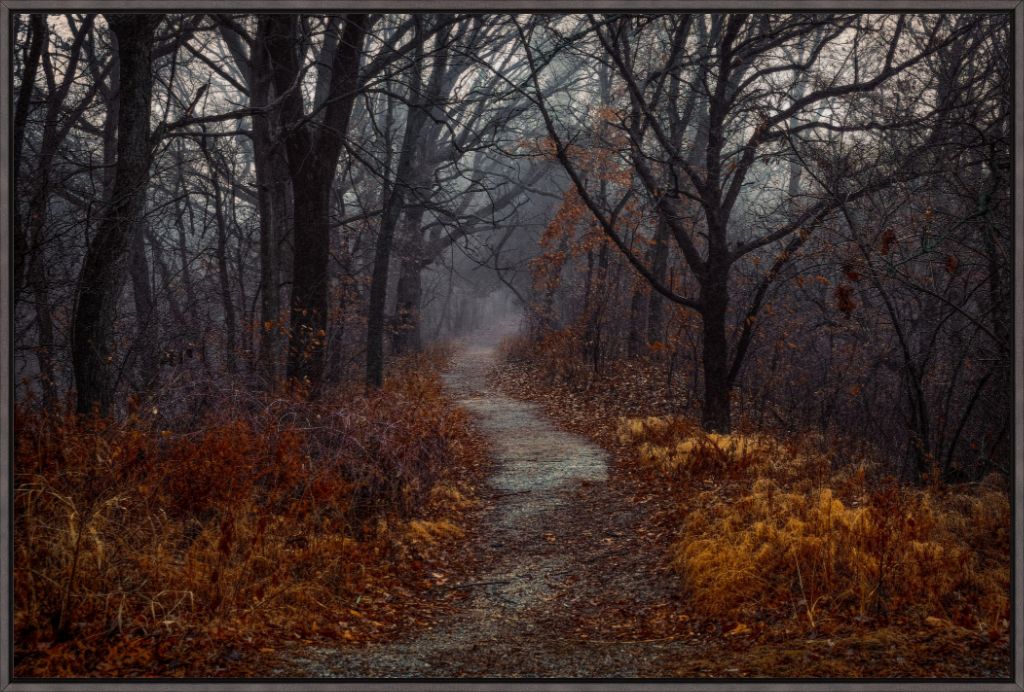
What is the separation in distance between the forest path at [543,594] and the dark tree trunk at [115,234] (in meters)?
3.37

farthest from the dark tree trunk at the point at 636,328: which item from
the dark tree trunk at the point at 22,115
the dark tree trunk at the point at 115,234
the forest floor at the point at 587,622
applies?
the dark tree trunk at the point at 22,115

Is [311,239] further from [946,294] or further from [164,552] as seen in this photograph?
[946,294]

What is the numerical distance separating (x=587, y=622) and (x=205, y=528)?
270 centimetres

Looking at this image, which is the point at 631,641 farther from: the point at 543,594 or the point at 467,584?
the point at 467,584

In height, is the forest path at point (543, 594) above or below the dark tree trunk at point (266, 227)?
below

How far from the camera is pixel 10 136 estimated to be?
3.64 metres

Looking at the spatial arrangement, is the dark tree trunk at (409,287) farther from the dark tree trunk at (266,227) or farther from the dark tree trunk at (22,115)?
the dark tree trunk at (22,115)

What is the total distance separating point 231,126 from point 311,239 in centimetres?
865

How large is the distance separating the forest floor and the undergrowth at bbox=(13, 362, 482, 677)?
536 mm

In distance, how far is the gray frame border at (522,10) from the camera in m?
3.09

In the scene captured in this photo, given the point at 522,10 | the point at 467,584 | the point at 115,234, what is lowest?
the point at 467,584

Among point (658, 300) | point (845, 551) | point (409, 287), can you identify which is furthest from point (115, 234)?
point (409, 287)

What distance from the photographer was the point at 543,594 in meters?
5.30

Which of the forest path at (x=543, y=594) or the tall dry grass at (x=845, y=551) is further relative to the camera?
the tall dry grass at (x=845, y=551)
